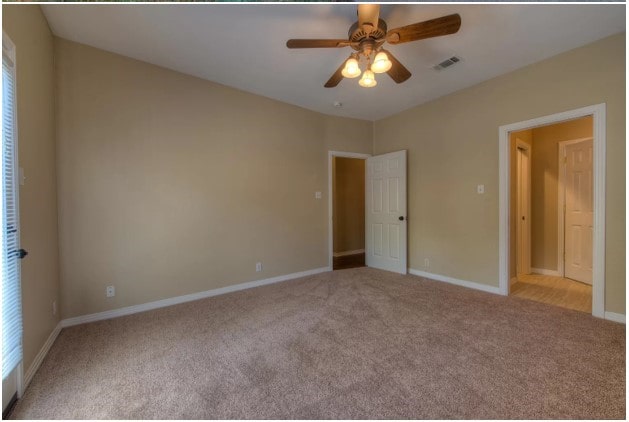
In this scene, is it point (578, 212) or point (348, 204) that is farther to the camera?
point (348, 204)

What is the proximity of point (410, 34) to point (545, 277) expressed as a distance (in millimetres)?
3999

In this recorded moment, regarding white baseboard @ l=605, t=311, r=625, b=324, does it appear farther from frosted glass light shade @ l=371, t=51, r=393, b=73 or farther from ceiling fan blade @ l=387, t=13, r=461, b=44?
frosted glass light shade @ l=371, t=51, r=393, b=73

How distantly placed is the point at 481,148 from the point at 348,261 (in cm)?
291

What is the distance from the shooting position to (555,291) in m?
3.32

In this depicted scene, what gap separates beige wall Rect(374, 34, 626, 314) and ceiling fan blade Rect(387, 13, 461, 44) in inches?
69.4

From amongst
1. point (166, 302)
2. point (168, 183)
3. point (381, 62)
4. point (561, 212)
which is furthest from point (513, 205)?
point (166, 302)

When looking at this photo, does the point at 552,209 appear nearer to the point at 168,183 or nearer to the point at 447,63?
the point at 447,63

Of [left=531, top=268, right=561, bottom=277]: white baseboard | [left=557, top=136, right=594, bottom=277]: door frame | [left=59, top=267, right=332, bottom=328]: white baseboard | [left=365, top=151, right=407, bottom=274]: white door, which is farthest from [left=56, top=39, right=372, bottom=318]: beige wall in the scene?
[left=557, top=136, right=594, bottom=277]: door frame

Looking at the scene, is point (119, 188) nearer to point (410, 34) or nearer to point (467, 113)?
point (410, 34)

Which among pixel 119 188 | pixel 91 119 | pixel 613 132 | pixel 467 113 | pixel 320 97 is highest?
pixel 320 97

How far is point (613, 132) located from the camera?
245cm

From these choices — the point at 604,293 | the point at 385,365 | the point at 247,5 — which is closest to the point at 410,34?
the point at 247,5

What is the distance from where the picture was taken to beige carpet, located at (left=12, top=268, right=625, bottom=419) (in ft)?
4.91

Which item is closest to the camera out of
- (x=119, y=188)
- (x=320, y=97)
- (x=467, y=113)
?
(x=119, y=188)
